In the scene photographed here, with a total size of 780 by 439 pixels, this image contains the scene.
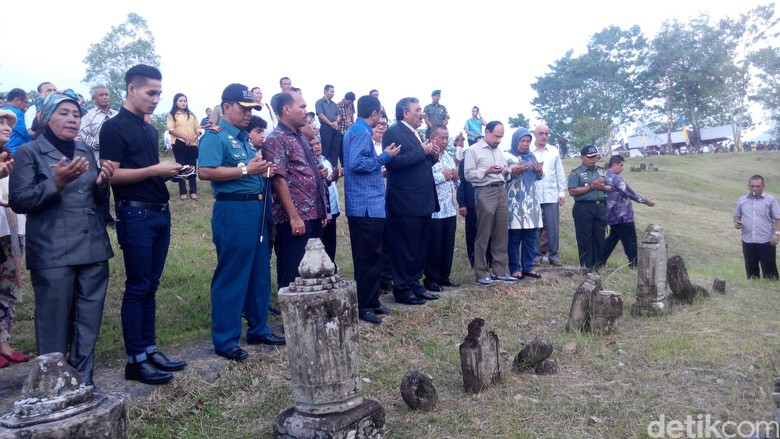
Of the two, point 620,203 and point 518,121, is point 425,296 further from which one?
point 518,121

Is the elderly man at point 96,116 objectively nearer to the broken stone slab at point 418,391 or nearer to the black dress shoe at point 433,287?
the black dress shoe at point 433,287

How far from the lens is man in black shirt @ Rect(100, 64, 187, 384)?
3840 mm

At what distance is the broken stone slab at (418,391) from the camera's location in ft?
12.3

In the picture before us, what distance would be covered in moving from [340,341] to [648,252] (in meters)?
4.06

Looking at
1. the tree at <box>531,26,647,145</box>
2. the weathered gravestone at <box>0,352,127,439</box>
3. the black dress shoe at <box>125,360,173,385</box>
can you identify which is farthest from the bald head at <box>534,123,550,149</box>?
the tree at <box>531,26,647,145</box>

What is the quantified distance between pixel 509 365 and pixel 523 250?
3.37 meters

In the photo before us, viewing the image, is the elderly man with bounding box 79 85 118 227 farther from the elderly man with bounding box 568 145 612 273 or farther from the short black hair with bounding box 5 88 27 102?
the elderly man with bounding box 568 145 612 273

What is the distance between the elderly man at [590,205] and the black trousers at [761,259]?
2.59 metres

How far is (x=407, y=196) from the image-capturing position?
5.94m

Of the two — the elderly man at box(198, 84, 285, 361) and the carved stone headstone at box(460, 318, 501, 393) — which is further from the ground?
the elderly man at box(198, 84, 285, 361)

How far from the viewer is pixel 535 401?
12.5ft

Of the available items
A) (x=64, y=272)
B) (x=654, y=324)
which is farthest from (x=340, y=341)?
(x=654, y=324)

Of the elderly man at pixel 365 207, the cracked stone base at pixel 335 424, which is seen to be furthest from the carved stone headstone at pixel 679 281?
the cracked stone base at pixel 335 424

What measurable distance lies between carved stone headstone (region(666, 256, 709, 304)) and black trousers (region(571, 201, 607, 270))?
1754 millimetres
